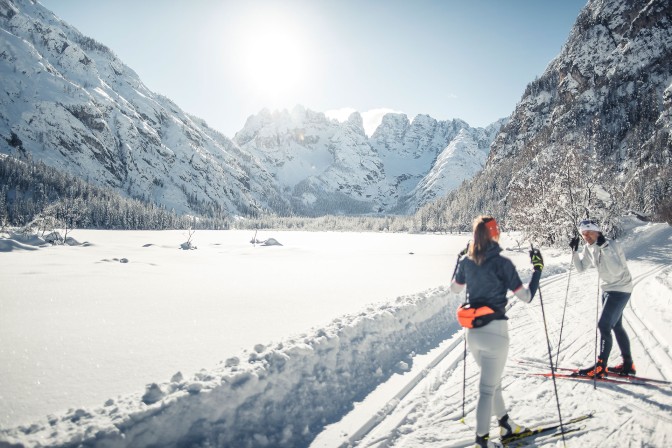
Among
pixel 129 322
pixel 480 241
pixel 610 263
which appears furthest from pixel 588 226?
pixel 129 322

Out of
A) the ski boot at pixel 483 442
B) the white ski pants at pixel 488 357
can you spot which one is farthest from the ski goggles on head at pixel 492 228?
the ski boot at pixel 483 442

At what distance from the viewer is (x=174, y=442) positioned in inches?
167

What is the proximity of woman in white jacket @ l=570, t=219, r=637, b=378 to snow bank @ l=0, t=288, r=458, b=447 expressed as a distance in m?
3.72

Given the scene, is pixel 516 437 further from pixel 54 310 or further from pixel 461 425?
pixel 54 310

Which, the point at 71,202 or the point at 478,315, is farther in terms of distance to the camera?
the point at 71,202

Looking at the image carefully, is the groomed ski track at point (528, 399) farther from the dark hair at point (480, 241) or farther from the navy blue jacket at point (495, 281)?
the dark hair at point (480, 241)

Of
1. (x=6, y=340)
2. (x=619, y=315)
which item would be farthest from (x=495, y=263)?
(x=6, y=340)

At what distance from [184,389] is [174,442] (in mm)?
689

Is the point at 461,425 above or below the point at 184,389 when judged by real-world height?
below

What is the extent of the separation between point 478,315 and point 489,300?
0.23 m

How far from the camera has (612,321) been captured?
582cm

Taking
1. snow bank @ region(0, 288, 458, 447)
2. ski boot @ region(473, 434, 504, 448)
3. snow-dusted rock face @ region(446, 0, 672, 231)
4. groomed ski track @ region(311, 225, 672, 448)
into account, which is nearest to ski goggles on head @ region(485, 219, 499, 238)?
ski boot @ region(473, 434, 504, 448)

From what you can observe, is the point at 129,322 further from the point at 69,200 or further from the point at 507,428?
the point at 69,200

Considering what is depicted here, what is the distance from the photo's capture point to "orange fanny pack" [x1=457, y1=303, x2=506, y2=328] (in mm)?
3721
